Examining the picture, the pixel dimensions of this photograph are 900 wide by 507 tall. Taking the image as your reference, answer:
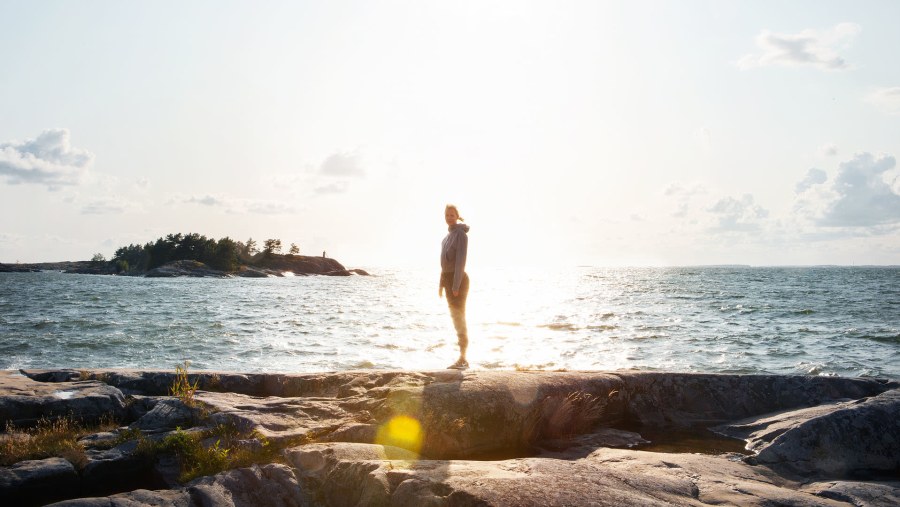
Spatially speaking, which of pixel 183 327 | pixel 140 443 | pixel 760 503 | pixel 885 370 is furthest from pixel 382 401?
pixel 183 327

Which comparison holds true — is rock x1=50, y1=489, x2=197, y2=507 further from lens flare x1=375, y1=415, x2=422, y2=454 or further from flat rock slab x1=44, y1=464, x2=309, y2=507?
lens flare x1=375, y1=415, x2=422, y2=454

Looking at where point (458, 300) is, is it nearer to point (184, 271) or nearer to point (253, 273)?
point (184, 271)

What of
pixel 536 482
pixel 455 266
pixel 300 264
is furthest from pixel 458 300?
pixel 300 264

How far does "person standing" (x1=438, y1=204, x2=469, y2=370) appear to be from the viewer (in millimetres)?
9070

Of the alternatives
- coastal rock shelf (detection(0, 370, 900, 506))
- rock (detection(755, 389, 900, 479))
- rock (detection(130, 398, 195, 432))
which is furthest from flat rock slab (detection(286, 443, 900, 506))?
rock (detection(130, 398, 195, 432))

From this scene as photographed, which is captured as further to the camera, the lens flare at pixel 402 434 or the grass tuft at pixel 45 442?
the lens flare at pixel 402 434

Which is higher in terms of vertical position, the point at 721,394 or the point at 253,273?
the point at 253,273

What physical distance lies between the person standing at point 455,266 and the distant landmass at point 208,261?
359 ft

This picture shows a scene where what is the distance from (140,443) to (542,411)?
13.6 ft

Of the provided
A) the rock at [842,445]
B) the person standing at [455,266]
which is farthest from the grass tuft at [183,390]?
the rock at [842,445]

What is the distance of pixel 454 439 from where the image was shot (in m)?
6.12

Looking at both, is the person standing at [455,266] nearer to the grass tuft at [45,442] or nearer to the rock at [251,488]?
the rock at [251,488]

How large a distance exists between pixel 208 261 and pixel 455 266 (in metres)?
122

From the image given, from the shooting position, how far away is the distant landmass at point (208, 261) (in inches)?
4574
